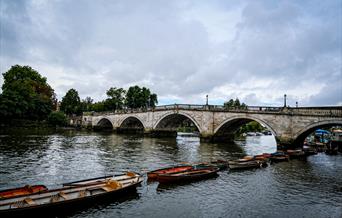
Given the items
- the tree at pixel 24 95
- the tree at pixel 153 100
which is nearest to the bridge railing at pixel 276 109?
the tree at pixel 24 95

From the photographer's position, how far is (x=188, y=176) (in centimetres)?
1473

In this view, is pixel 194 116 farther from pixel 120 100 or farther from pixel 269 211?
pixel 120 100

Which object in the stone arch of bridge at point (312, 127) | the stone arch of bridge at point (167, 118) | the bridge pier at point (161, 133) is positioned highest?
the stone arch of bridge at point (167, 118)

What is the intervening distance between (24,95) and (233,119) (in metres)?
54.3

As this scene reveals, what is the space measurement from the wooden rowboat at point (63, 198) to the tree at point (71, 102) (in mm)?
82407

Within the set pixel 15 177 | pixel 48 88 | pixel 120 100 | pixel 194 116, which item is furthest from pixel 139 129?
pixel 15 177

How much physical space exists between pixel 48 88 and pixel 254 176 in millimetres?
80288

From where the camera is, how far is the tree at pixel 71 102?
88.6 meters

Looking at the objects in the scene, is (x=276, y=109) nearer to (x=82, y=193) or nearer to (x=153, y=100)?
(x=82, y=193)

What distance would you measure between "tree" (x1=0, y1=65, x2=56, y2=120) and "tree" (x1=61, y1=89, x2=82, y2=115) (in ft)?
19.7

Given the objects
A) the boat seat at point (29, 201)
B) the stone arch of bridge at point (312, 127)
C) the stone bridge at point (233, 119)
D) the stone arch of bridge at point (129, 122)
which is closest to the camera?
the boat seat at point (29, 201)

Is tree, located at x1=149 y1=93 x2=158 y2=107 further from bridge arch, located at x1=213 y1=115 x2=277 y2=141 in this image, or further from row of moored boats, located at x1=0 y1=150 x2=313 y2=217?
row of moored boats, located at x1=0 y1=150 x2=313 y2=217

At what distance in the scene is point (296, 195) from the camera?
42.3ft

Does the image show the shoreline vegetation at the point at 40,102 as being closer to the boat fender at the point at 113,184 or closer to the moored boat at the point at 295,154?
the moored boat at the point at 295,154
